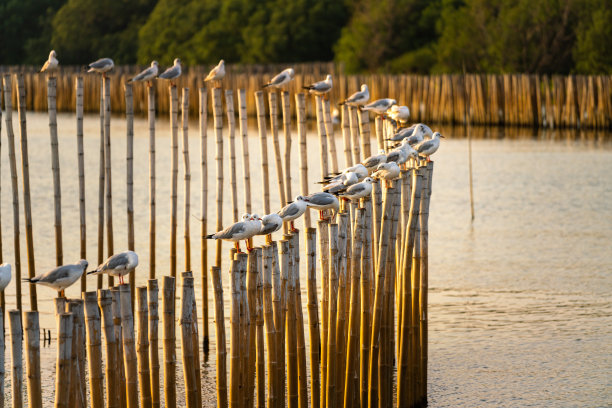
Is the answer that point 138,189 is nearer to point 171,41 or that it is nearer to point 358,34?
point 358,34

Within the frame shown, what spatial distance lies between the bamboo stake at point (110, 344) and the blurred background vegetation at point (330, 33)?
39.1 m

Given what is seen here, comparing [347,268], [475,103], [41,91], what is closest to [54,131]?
[347,268]

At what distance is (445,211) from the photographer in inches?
896

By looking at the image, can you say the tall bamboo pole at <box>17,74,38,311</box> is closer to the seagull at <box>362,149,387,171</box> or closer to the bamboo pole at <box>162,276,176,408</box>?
the seagull at <box>362,149,387,171</box>

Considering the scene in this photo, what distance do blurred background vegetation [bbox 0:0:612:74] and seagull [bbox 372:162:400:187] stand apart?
35.4m

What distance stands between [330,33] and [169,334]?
179 feet

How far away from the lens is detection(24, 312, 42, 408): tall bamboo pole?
665 centimetres

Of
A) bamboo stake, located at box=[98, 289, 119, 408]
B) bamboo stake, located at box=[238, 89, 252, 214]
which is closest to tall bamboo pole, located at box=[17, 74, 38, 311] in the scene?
bamboo stake, located at box=[238, 89, 252, 214]

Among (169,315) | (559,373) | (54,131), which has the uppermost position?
(54,131)

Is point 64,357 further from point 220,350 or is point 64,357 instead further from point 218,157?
point 218,157

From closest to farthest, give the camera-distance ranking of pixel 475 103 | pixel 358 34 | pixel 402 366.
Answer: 1. pixel 402 366
2. pixel 475 103
3. pixel 358 34

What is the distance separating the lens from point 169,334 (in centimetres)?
765

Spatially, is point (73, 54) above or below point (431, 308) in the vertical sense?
above

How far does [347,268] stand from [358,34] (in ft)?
153
